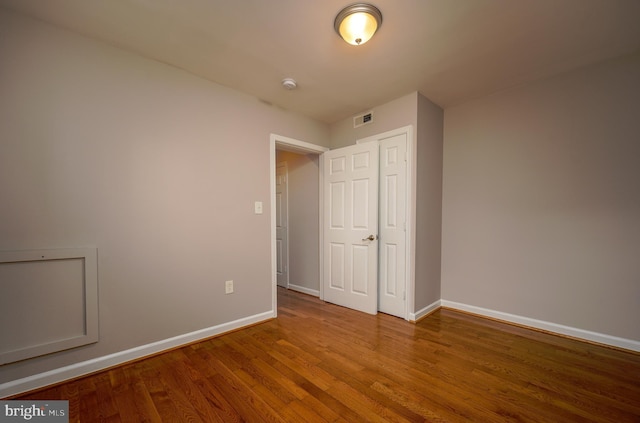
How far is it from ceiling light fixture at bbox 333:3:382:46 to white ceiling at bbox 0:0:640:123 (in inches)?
1.8

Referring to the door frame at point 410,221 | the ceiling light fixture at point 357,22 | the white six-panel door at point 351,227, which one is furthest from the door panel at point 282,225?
the ceiling light fixture at point 357,22

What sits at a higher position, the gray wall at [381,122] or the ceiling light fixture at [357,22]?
the ceiling light fixture at [357,22]

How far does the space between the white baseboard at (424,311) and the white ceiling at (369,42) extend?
2.42 meters

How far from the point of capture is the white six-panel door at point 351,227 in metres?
3.10

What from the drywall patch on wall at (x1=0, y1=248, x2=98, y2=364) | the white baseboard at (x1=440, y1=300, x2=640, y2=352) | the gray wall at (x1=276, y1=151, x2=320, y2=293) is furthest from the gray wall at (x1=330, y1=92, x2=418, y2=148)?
the drywall patch on wall at (x1=0, y1=248, x2=98, y2=364)

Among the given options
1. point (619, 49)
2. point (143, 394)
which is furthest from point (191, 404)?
point (619, 49)

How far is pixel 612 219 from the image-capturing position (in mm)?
2297

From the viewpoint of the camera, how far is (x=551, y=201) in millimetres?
2574

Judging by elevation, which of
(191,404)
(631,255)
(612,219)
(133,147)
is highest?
(133,147)

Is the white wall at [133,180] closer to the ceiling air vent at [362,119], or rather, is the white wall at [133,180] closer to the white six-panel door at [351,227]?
the white six-panel door at [351,227]

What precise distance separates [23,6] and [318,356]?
3.15 m

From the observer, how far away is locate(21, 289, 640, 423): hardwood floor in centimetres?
155

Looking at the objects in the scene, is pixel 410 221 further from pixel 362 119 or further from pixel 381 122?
pixel 362 119

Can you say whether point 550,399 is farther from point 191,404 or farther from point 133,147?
point 133,147
